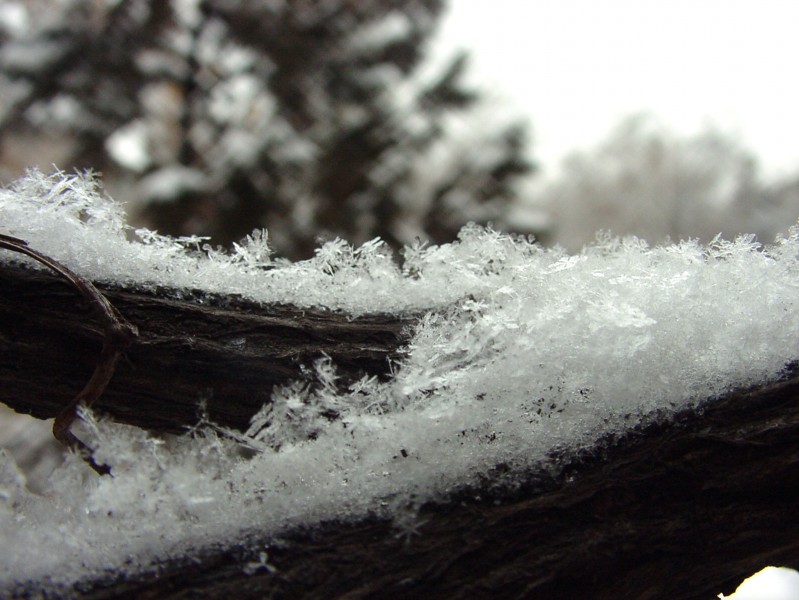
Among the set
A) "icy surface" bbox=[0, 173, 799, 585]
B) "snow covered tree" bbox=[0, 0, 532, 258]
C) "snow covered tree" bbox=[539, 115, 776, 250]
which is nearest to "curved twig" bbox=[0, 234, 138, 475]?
"icy surface" bbox=[0, 173, 799, 585]

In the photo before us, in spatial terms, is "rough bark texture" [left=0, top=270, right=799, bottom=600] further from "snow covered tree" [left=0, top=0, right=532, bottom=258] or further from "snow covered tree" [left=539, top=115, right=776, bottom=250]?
"snow covered tree" [left=539, top=115, right=776, bottom=250]

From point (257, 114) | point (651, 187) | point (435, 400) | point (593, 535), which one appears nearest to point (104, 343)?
point (435, 400)

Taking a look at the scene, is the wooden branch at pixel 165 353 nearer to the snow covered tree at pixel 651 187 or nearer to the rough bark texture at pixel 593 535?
the rough bark texture at pixel 593 535

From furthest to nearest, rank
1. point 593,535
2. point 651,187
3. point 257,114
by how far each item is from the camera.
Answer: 1. point 651,187
2. point 257,114
3. point 593,535

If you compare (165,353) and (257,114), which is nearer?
(165,353)

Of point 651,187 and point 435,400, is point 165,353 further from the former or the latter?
point 651,187
